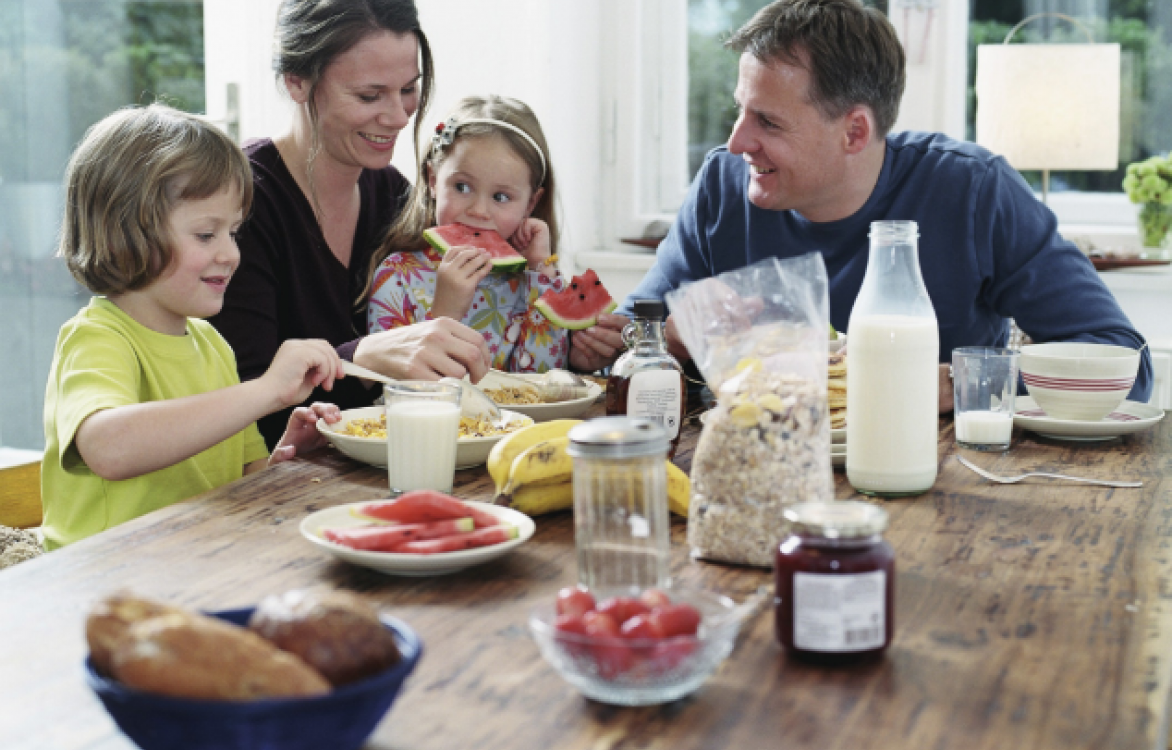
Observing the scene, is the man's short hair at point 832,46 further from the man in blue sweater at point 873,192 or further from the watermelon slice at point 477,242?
the watermelon slice at point 477,242

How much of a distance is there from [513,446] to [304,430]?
1.70 ft

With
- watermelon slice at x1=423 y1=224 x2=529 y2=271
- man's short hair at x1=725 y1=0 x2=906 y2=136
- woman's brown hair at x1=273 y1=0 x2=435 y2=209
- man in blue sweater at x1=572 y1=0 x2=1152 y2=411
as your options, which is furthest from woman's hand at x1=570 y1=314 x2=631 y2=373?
woman's brown hair at x1=273 y1=0 x2=435 y2=209

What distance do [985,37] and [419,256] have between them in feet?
8.30

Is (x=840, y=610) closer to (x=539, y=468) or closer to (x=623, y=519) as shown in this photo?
(x=623, y=519)

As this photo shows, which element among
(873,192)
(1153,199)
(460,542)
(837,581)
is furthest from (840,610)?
(1153,199)

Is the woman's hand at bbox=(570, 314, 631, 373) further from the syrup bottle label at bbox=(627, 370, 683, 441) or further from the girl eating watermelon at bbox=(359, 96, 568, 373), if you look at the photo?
the syrup bottle label at bbox=(627, 370, 683, 441)

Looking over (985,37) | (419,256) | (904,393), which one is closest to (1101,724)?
(904,393)

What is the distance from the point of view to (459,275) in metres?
2.48

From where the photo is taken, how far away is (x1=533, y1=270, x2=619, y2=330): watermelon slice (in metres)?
2.57

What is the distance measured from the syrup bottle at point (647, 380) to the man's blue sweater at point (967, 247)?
0.88 meters

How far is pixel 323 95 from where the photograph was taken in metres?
2.58

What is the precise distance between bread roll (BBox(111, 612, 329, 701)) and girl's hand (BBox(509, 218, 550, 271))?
2147 millimetres

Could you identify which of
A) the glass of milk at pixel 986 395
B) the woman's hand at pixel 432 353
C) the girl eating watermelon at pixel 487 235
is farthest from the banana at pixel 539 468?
the girl eating watermelon at pixel 487 235

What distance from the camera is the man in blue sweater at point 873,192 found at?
2.39m
